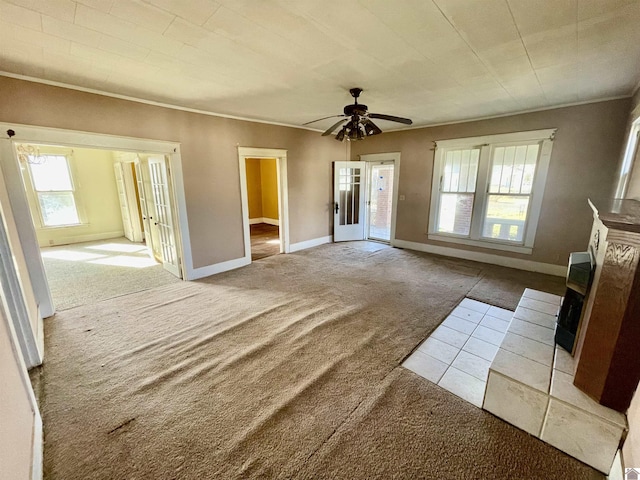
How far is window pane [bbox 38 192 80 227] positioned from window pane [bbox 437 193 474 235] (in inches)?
334

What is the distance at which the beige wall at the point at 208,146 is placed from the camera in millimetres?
2672

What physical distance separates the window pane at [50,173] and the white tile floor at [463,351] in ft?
26.5

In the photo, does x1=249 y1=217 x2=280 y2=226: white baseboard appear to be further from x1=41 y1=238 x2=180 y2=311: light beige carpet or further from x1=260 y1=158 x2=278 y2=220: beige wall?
x1=41 y1=238 x2=180 y2=311: light beige carpet

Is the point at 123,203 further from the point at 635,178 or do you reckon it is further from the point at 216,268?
the point at 635,178

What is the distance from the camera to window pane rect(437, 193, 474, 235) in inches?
192

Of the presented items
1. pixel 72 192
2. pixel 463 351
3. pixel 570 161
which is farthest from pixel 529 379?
pixel 72 192

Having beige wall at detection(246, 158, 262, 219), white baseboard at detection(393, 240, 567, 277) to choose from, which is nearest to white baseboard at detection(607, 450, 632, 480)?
white baseboard at detection(393, 240, 567, 277)

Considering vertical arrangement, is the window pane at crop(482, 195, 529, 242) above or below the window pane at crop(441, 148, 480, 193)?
below

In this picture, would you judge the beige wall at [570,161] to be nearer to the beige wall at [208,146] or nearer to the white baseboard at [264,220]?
the beige wall at [208,146]

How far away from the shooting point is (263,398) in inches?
72.0

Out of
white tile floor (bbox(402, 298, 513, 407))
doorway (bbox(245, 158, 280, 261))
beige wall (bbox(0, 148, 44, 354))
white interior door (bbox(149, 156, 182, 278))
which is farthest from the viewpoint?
doorway (bbox(245, 158, 280, 261))

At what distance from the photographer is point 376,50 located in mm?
2074

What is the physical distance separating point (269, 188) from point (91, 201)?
4.64 m

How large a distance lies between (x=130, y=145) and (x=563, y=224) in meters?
6.22
